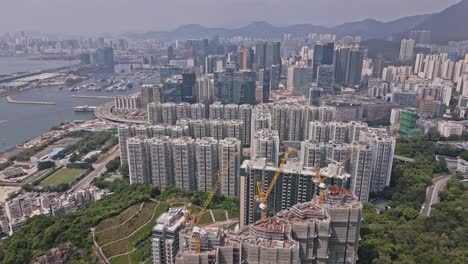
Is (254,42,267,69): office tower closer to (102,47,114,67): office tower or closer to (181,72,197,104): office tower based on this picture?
(181,72,197,104): office tower

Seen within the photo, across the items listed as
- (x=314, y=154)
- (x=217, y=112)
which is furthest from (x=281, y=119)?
(x=314, y=154)

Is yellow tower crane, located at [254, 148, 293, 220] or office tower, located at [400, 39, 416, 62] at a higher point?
office tower, located at [400, 39, 416, 62]

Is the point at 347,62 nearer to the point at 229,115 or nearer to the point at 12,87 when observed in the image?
A: the point at 229,115

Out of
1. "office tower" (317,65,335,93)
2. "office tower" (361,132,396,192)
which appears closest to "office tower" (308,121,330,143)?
"office tower" (361,132,396,192)

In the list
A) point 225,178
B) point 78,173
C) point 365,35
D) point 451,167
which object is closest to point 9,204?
point 78,173

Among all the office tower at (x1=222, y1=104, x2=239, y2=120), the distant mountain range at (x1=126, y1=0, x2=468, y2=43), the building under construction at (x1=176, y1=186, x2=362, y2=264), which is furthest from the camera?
the distant mountain range at (x1=126, y1=0, x2=468, y2=43)

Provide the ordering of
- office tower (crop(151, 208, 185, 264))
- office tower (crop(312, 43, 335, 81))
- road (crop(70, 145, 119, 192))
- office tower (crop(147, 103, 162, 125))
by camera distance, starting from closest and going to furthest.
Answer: office tower (crop(151, 208, 185, 264)), road (crop(70, 145, 119, 192)), office tower (crop(147, 103, 162, 125)), office tower (crop(312, 43, 335, 81))
